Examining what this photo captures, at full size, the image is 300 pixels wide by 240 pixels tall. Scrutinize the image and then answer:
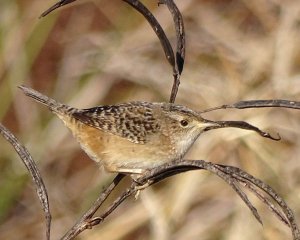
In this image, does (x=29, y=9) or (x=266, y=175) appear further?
(x=29, y=9)

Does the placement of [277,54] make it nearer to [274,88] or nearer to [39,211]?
[274,88]

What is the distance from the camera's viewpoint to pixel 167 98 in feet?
19.3

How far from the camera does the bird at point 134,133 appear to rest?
127 inches

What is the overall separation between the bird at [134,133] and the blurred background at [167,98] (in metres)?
1.68

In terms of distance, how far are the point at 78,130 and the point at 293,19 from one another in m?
2.80

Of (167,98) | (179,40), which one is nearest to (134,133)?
(179,40)

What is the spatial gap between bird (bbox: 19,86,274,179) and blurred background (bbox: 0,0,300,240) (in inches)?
66.0

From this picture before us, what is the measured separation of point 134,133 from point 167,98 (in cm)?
259

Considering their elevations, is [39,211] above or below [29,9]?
below

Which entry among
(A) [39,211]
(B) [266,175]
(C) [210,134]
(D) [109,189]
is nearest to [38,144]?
(A) [39,211]

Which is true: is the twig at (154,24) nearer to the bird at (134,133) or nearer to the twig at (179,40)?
the twig at (179,40)

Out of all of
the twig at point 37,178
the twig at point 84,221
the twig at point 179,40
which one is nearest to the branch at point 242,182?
the twig at point 84,221

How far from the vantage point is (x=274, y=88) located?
534cm

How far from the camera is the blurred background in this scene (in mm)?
5336
